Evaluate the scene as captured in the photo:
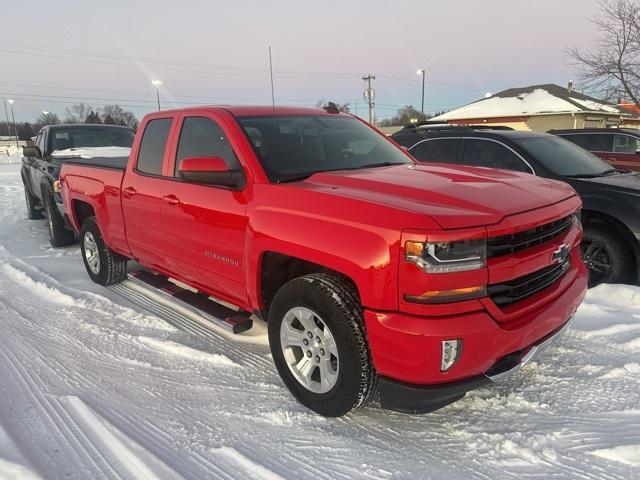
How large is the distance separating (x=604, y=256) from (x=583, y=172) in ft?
3.48

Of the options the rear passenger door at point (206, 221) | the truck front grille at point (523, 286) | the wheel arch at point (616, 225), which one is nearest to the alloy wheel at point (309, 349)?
the rear passenger door at point (206, 221)

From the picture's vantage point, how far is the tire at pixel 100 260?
5457 mm

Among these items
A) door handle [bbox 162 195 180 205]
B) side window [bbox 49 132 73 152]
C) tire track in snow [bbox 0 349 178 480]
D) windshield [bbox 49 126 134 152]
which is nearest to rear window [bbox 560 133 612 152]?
door handle [bbox 162 195 180 205]

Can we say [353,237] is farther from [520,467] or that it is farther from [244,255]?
[520,467]

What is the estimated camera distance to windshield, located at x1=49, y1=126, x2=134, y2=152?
880 cm

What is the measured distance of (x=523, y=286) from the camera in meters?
2.75

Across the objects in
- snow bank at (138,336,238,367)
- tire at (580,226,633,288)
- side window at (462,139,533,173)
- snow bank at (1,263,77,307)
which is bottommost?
snow bank at (138,336,238,367)

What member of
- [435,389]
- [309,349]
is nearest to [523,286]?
[435,389]

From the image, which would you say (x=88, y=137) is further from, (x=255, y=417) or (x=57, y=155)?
(x=255, y=417)

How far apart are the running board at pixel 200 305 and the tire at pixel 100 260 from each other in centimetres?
56

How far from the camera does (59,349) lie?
3.97 metres

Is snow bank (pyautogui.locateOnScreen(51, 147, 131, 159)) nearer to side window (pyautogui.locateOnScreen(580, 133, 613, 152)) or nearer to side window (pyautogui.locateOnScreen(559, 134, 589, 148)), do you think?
side window (pyautogui.locateOnScreen(559, 134, 589, 148))

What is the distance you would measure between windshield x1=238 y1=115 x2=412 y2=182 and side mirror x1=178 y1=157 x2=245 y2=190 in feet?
0.69

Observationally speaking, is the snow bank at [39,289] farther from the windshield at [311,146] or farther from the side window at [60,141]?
the side window at [60,141]
